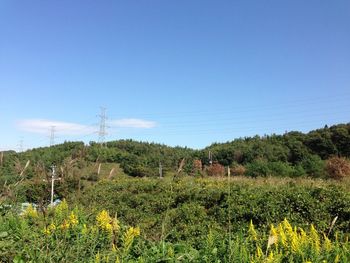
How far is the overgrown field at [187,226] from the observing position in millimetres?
2764

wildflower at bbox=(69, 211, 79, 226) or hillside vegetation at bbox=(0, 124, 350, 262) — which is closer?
hillside vegetation at bbox=(0, 124, 350, 262)

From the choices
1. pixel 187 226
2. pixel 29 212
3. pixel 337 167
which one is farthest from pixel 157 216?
pixel 337 167

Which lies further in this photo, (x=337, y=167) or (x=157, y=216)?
(x=337, y=167)

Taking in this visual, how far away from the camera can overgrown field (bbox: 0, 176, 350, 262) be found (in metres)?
2.76

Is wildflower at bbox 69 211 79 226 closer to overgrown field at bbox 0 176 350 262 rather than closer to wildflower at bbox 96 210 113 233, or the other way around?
overgrown field at bbox 0 176 350 262

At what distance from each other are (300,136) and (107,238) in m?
58.7

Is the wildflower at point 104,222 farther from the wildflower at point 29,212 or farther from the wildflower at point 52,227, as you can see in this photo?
the wildflower at point 52,227

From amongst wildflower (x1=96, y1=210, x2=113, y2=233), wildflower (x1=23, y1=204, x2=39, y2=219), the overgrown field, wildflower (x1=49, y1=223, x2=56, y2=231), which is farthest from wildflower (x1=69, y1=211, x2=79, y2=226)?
wildflower (x1=49, y1=223, x2=56, y2=231)

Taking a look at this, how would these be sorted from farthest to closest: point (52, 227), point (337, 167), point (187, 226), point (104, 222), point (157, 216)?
point (337, 167)
point (157, 216)
point (187, 226)
point (104, 222)
point (52, 227)

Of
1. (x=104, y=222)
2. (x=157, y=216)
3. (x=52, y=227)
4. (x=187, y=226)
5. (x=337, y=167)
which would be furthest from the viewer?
(x=337, y=167)

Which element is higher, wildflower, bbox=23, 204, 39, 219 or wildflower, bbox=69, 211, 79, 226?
wildflower, bbox=23, 204, 39, 219

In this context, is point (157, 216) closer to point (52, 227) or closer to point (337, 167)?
point (52, 227)

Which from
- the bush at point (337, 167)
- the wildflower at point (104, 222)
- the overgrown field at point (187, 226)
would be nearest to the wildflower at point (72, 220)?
the overgrown field at point (187, 226)

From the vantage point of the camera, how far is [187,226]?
28.4 ft
